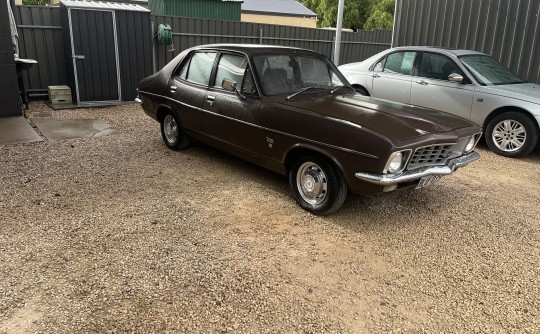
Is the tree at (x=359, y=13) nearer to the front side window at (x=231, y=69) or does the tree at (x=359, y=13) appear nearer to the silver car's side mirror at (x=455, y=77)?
the silver car's side mirror at (x=455, y=77)

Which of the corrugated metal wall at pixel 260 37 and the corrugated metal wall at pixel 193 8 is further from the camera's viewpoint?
the corrugated metal wall at pixel 193 8

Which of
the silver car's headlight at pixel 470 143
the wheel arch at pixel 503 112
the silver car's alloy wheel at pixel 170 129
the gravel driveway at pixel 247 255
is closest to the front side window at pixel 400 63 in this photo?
Result: the wheel arch at pixel 503 112

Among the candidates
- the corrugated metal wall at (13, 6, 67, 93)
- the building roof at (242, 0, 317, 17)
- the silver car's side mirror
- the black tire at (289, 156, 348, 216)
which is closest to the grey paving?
the corrugated metal wall at (13, 6, 67, 93)

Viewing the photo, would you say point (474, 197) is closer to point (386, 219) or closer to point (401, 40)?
point (386, 219)

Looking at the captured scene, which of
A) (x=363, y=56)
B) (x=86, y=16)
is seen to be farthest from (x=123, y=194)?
(x=363, y=56)

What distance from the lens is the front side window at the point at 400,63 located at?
8.32 m

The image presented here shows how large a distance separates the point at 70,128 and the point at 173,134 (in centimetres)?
251

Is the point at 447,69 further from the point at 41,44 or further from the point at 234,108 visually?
the point at 41,44

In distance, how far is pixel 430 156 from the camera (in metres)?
4.16

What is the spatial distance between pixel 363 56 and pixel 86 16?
10482 mm

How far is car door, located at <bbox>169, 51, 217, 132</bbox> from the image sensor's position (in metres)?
5.72

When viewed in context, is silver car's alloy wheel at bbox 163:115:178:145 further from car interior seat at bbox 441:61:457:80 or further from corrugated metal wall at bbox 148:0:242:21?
corrugated metal wall at bbox 148:0:242:21

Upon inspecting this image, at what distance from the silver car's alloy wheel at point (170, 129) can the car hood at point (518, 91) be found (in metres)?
5.08

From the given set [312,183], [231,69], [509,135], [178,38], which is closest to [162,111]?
[231,69]
